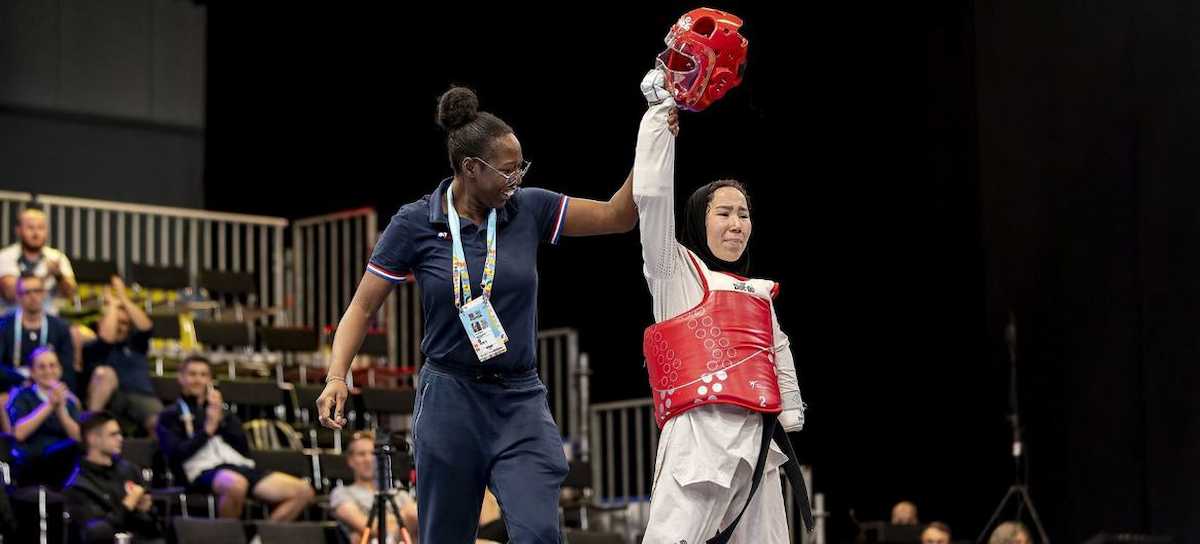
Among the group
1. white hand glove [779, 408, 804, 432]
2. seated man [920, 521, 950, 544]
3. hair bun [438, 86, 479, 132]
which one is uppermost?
hair bun [438, 86, 479, 132]

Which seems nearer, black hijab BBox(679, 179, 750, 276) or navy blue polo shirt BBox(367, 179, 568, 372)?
navy blue polo shirt BBox(367, 179, 568, 372)

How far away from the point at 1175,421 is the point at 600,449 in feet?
12.4

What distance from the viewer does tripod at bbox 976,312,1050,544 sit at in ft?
27.8

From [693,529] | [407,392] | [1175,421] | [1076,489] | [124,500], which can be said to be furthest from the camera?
[407,392]

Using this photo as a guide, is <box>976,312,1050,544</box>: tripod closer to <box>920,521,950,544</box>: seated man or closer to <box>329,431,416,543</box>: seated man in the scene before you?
<box>920,521,950,544</box>: seated man

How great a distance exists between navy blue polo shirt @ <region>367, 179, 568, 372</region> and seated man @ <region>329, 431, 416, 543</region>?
3930 millimetres

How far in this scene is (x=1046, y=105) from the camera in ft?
29.7

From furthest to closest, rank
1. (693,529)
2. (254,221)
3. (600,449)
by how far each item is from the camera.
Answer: (254,221) → (600,449) → (693,529)

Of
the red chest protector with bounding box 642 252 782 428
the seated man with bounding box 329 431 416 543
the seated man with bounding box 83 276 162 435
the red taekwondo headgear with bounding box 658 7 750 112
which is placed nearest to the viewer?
the red taekwondo headgear with bounding box 658 7 750 112

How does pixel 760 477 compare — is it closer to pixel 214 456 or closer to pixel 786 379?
pixel 786 379

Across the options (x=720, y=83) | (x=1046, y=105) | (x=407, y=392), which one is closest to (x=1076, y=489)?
(x=1046, y=105)

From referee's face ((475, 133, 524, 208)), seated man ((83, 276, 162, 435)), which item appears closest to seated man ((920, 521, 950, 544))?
seated man ((83, 276, 162, 435))

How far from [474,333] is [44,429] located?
483cm

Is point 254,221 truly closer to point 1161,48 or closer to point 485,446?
point 1161,48
